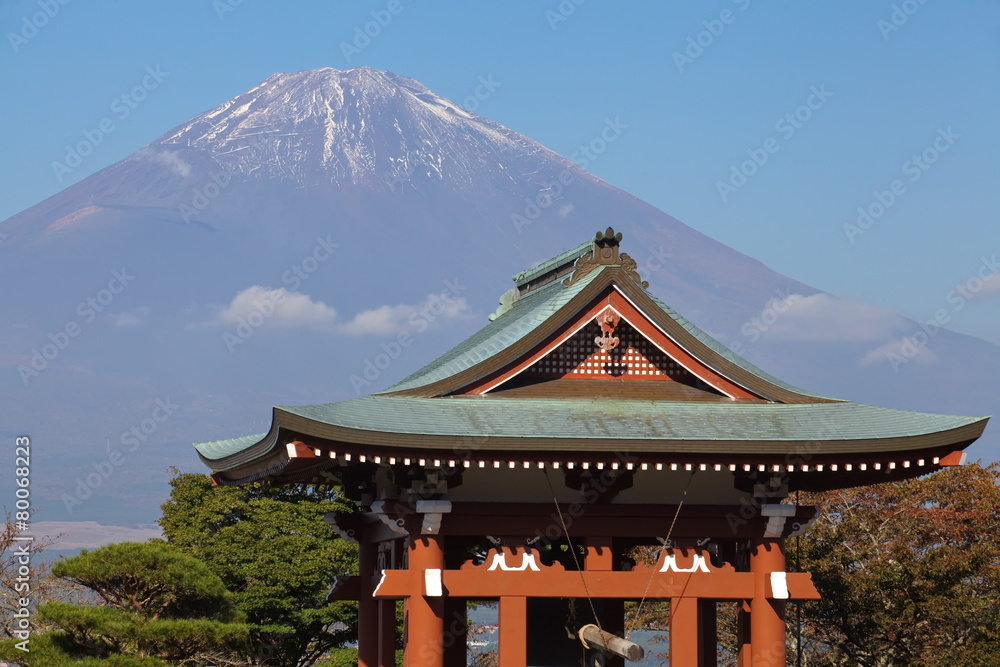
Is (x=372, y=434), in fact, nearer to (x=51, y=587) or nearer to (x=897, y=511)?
(x=897, y=511)

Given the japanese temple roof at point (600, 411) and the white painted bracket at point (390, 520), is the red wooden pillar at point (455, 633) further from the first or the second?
the white painted bracket at point (390, 520)

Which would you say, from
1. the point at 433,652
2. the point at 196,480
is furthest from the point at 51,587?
the point at 433,652

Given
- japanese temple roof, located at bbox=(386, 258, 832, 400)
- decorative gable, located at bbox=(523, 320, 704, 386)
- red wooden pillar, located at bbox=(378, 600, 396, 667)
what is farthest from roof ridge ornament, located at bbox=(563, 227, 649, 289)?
red wooden pillar, located at bbox=(378, 600, 396, 667)

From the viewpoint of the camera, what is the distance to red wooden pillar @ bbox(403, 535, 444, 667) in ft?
47.9

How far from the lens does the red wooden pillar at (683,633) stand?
15.1 meters

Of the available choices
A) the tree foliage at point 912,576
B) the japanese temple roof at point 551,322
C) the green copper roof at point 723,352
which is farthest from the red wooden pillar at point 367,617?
A: the tree foliage at point 912,576

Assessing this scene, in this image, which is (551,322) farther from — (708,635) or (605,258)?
(708,635)

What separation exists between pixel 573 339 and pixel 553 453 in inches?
91.4

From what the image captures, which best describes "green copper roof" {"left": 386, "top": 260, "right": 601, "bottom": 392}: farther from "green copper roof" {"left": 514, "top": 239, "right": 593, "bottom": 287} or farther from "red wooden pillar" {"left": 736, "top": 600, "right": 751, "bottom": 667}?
"red wooden pillar" {"left": 736, "top": 600, "right": 751, "bottom": 667}

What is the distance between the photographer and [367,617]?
1853cm

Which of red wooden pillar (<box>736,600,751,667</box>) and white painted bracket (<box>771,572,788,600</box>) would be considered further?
red wooden pillar (<box>736,600,751,667</box>)

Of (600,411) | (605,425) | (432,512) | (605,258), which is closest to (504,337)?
(605,258)

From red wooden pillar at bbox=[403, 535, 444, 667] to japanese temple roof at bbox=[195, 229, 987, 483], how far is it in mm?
1397

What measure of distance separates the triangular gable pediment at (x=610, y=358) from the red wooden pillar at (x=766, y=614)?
197 cm
